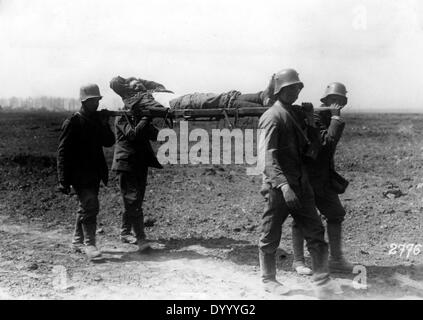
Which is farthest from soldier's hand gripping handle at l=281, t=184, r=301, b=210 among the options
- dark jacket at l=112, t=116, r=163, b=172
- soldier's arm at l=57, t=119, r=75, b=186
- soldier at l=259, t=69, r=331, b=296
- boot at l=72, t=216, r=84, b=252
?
boot at l=72, t=216, r=84, b=252

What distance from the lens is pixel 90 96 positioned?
18.7ft

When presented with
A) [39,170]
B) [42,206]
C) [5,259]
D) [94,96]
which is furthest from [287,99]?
[39,170]

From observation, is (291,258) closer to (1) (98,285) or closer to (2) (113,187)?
(1) (98,285)

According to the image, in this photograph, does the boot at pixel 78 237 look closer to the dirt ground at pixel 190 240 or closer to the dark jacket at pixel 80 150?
the dirt ground at pixel 190 240

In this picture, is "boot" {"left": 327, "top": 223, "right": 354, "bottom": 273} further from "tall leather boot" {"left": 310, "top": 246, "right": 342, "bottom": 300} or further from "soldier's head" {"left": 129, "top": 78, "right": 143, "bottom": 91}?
"soldier's head" {"left": 129, "top": 78, "right": 143, "bottom": 91}

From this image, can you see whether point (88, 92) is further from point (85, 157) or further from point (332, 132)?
point (332, 132)

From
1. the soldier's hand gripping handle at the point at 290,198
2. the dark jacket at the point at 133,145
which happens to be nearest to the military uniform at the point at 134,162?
the dark jacket at the point at 133,145

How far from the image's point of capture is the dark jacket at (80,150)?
5.62 metres

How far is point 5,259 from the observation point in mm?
5672

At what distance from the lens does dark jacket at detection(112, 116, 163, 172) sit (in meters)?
5.92

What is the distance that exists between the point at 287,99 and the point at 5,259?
3.78 metres

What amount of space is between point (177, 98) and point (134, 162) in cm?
98

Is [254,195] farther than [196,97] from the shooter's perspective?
Yes
